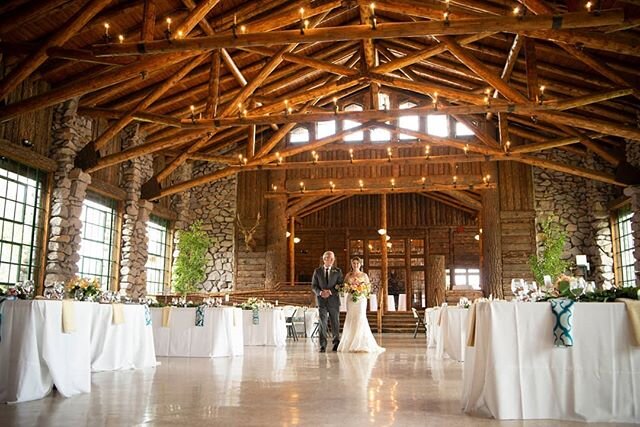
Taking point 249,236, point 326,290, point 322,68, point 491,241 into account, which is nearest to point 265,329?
point 326,290

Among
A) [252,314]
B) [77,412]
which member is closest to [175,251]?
[252,314]

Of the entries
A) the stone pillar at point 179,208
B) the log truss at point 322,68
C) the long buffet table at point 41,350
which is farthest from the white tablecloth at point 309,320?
the long buffet table at point 41,350

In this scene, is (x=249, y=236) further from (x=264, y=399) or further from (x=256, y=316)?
(x=264, y=399)

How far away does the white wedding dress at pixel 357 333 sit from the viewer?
9391 millimetres

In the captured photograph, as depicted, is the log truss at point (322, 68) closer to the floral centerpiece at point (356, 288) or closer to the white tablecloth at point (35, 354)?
the floral centerpiece at point (356, 288)

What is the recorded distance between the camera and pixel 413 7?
9773 mm

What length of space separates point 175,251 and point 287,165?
4.98 metres

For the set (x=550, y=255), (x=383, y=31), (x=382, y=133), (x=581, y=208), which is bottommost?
(x=550, y=255)

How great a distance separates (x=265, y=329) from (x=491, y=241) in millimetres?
8011

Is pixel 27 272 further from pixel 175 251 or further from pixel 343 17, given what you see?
pixel 343 17

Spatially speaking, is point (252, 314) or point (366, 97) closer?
point (252, 314)

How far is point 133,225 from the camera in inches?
563

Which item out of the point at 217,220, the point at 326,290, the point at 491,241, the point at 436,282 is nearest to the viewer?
the point at 326,290

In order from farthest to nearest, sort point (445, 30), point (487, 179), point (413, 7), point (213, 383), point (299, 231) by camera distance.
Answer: point (299, 231) → point (487, 179) → point (413, 7) → point (445, 30) → point (213, 383)
